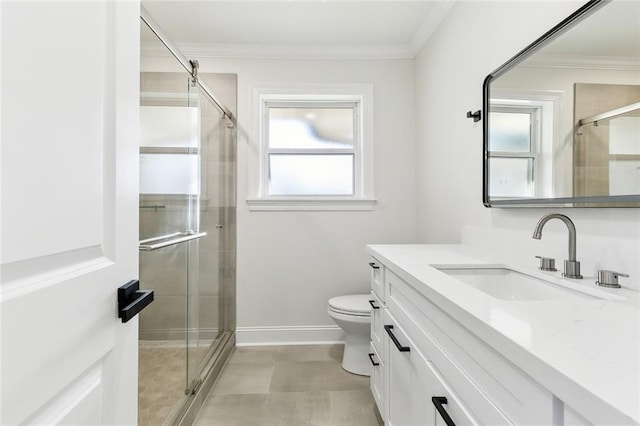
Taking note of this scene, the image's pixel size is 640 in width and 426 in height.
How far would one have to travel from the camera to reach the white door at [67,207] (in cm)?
41

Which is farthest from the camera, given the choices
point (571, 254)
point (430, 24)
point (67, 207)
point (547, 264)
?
point (430, 24)

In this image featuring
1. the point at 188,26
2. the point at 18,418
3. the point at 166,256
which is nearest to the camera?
the point at 18,418

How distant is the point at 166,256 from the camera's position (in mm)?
1531

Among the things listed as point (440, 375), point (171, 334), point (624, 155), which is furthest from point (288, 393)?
point (624, 155)

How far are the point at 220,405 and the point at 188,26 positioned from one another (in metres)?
2.52

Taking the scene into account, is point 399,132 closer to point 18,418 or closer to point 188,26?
point 188,26

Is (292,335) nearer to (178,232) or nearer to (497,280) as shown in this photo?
(178,232)

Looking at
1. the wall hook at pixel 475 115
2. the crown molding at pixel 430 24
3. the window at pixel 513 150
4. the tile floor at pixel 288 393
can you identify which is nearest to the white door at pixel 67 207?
the tile floor at pixel 288 393

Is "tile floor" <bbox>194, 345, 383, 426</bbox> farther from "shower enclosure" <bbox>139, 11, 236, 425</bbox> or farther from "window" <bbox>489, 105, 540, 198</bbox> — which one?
"window" <bbox>489, 105, 540, 198</bbox>

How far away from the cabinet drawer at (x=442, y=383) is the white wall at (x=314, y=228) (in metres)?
1.34

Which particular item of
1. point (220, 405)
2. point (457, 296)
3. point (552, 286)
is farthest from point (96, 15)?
point (220, 405)

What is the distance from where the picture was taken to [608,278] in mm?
894

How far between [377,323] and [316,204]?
1202 millimetres

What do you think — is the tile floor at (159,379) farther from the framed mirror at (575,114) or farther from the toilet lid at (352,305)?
the framed mirror at (575,114)
